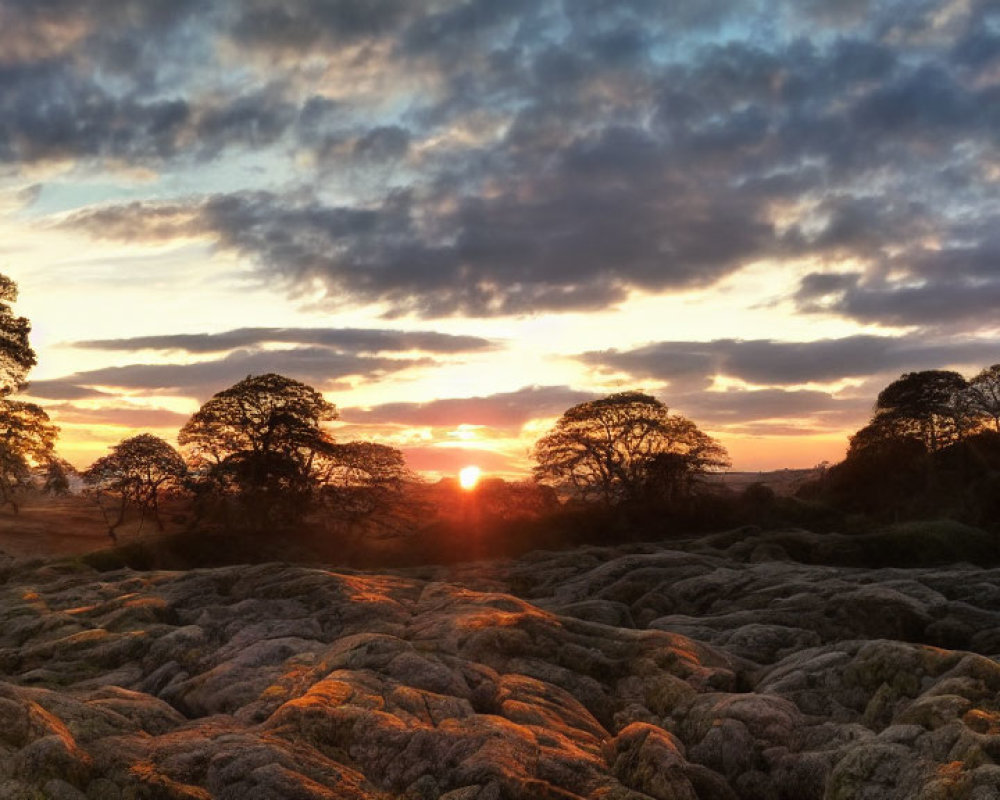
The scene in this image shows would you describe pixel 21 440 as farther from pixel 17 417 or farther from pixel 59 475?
pixel 59 475

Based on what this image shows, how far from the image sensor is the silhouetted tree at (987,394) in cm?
9700

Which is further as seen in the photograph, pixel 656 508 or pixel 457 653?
pixel 656 508

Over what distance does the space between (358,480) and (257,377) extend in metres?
15.3

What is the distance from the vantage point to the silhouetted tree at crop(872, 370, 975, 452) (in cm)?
9056

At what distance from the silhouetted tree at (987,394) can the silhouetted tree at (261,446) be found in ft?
255

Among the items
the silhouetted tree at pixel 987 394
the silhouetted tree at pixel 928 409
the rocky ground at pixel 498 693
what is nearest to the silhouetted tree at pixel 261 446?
the rocky ground at pixel 498 693

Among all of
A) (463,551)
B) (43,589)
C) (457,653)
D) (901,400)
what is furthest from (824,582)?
(901,400)

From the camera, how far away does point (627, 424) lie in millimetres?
94438

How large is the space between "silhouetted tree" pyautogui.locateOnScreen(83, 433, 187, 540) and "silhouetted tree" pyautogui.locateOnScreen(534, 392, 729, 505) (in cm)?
4268

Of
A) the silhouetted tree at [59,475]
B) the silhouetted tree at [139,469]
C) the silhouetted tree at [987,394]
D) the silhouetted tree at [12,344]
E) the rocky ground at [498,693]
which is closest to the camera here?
the rocky ground at [498,693]

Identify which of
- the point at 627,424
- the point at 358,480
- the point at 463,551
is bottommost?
the point at 463,551

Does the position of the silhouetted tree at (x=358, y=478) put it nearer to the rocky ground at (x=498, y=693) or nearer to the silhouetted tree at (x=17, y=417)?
the silhouetted tree at (x=17, y=417)

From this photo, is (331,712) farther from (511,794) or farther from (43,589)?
(43,589)

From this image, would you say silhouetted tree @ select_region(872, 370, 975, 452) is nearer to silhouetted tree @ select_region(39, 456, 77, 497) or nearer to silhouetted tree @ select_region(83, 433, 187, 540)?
silhouetted tree @ select_region(83, 433, 187, 540)
